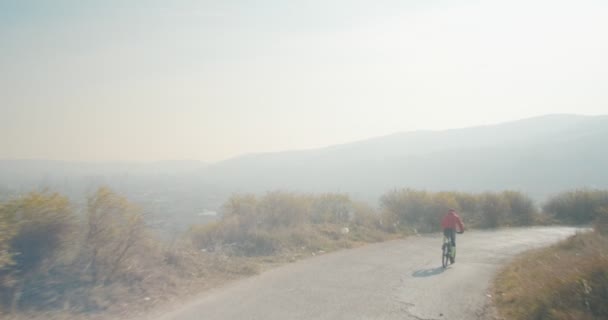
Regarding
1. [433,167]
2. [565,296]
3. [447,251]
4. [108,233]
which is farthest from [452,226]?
[433,167]

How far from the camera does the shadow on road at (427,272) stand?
11830 mm

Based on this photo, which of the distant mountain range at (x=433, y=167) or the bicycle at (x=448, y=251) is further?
the distant mountain range at (x=433, y=167)

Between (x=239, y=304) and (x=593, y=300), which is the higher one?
(x=593, y=300)

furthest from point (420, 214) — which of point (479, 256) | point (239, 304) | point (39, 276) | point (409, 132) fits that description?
point (409, 132)

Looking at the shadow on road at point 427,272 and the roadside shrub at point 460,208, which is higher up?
the roadside shrub at point 460,208

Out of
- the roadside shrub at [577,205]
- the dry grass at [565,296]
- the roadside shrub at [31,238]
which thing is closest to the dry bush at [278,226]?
the roadside shrub at [31,238]

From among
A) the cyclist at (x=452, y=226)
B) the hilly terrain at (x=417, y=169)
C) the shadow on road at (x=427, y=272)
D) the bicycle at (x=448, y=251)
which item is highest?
the hilly terrain at (x=417, y=169)

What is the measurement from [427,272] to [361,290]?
3.45 metres

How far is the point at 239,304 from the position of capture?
848 cm

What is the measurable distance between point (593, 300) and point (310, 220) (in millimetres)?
15434

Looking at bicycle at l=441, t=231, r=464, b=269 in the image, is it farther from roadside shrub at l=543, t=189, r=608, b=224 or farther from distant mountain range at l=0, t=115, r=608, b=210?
roadside shrub at l=543, t=189, r=608, b=224

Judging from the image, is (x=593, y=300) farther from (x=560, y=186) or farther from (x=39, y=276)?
(x=560, y=186)

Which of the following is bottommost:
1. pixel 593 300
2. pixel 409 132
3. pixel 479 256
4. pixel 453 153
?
pixel 479 256

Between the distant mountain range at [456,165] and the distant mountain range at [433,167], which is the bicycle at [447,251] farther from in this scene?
the distant mountain range at [456,165]
